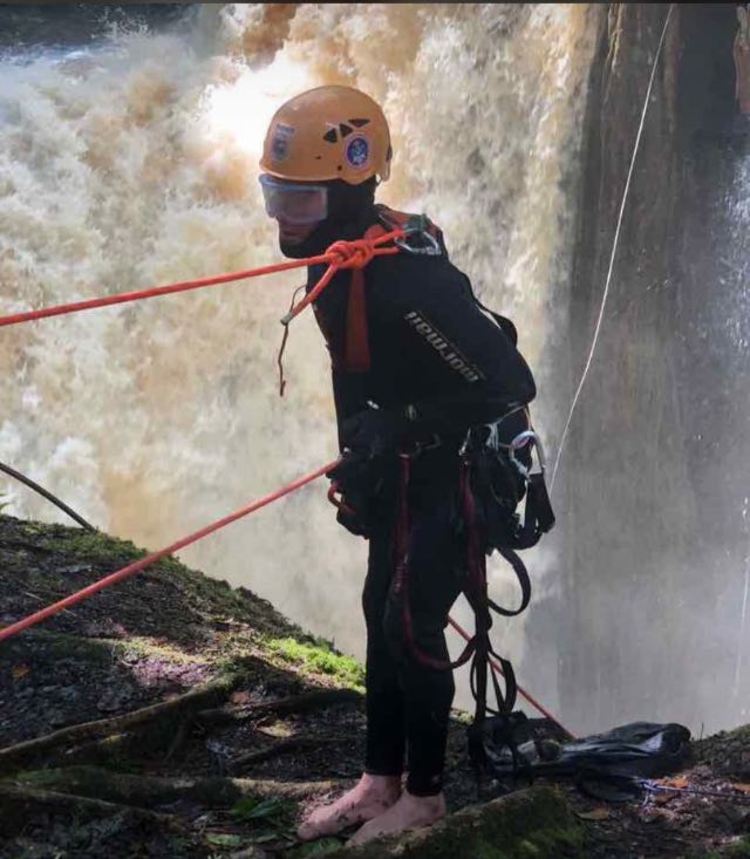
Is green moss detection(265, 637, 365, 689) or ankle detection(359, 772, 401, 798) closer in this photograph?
ankle detection(359, 772, 401, 798)

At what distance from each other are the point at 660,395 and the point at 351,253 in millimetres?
9751

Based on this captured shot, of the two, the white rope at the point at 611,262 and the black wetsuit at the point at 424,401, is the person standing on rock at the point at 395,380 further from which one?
the white rope at the point at 611,262

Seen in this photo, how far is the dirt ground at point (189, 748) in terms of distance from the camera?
2178 millimetres

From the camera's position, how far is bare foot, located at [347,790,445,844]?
225cm

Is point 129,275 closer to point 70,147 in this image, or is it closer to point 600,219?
point 70,147

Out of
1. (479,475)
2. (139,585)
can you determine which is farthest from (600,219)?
(479,475)

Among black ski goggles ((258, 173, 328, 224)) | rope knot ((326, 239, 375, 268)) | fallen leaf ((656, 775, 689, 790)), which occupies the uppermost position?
black ski goggles ((258, 173, 328, 224))

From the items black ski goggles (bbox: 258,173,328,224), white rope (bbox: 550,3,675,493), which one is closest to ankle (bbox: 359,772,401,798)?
black ski goggles (bbox: 258,173,328,224)

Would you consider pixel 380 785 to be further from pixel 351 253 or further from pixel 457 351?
pixel 351 253

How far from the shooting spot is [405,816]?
229 cm

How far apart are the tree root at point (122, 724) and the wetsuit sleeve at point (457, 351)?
118 cm

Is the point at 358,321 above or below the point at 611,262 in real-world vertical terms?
below

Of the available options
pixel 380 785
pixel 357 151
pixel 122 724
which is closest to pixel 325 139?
pixel 357 151

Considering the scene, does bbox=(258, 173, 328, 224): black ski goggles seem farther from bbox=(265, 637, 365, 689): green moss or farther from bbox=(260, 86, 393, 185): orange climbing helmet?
bbox=(265, 637, 365, 689): green moss
